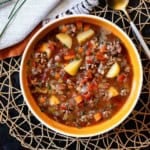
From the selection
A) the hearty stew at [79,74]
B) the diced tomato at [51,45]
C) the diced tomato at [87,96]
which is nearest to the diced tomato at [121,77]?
the hearty stew at [79,74]

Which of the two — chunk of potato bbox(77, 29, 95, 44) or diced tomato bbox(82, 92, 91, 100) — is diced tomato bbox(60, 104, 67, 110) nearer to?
diced tomato bbox(82, 92, 91, 100)

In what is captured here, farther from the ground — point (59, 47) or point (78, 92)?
point (59, 47)

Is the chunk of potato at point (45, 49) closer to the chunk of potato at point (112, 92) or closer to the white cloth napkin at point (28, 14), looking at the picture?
the white cloth napkin at point (28, 14)

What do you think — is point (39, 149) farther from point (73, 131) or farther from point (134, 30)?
point (134, 30)

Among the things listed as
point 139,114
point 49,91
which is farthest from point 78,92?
point 139,114

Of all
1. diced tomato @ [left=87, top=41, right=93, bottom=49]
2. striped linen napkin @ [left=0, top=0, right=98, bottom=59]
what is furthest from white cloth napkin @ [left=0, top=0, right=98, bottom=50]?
diced tomato @ [left=87, top=41, right=93, bottom=49]

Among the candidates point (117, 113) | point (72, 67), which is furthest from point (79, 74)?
point (117, 113)

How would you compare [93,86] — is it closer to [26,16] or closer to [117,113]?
[117,113]
